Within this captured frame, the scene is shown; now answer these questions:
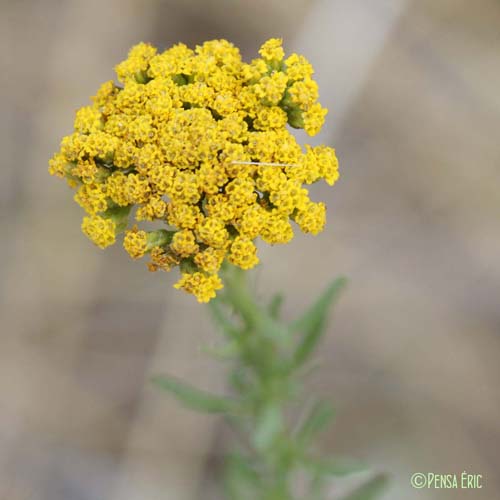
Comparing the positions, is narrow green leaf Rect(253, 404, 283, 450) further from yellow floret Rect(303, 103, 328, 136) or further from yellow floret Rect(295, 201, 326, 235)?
yellow floret Rect(303, 103, 328, 136)

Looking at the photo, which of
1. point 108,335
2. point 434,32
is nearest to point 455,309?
point 434,32

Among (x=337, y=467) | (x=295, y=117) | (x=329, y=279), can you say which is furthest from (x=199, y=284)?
(x=329, y=279)

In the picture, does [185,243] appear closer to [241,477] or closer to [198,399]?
[198,399]

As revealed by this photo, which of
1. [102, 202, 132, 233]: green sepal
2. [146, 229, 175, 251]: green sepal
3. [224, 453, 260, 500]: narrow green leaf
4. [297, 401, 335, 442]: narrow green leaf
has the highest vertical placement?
[102, 202, 132, 233]: green sepal

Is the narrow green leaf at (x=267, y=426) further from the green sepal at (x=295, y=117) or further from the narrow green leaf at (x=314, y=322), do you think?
the green sepal at (x=295, y=117)

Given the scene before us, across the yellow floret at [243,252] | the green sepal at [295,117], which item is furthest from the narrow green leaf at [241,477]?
the green sepal at [295,117]

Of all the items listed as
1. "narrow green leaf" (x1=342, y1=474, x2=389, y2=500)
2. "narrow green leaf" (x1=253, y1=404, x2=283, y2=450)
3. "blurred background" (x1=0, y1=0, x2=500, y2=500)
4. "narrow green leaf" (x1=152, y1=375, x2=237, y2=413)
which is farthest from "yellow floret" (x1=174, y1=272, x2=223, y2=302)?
"blurred background" (x1=0, y1=0, x2=500, y2=500)

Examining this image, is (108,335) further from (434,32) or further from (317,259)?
(434,32)
